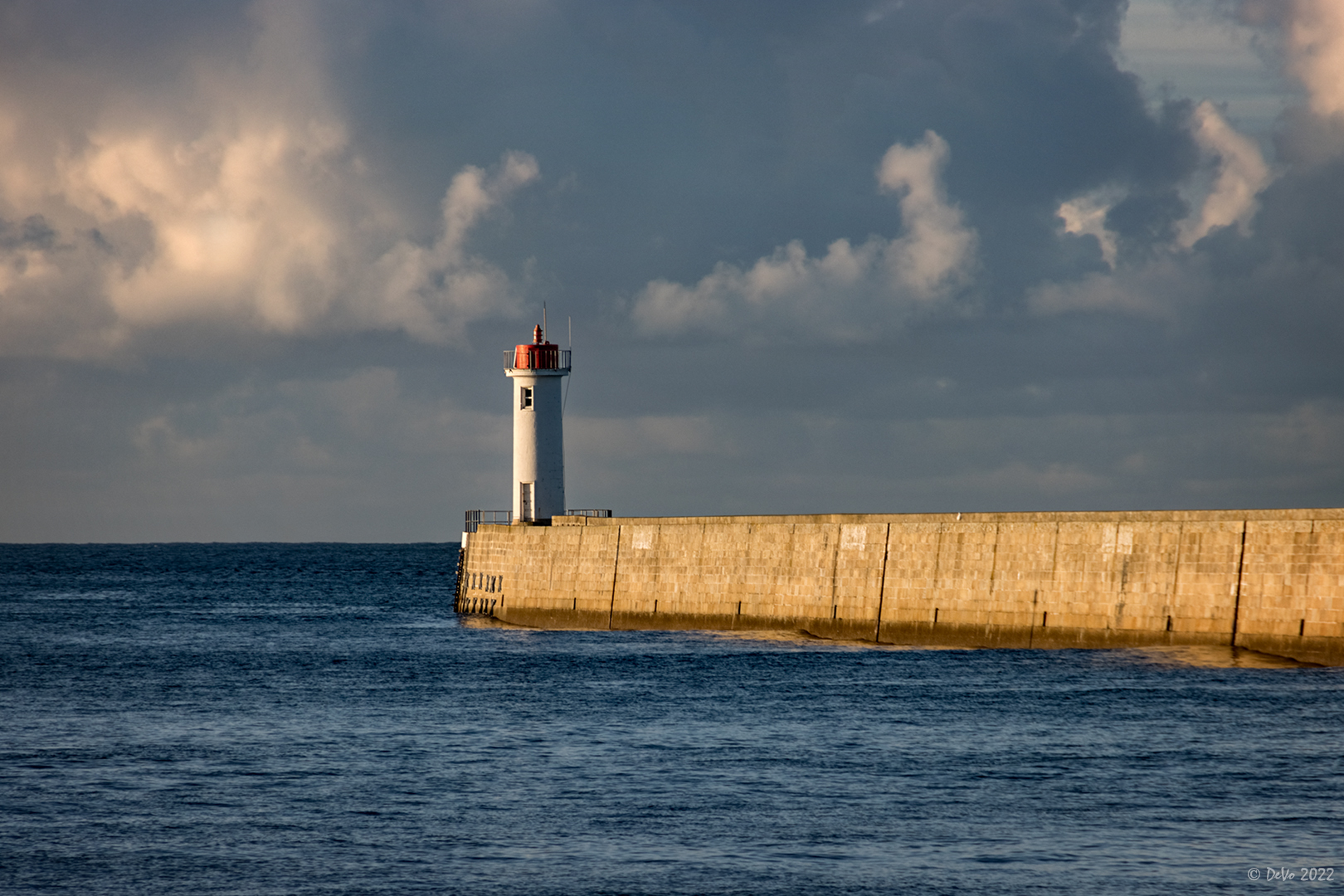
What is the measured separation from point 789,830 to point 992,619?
1922 centimetres

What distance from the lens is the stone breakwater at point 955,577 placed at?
2991 cm

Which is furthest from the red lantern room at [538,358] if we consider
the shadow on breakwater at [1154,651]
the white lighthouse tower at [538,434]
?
the shadow on breakwater at [1154,651]

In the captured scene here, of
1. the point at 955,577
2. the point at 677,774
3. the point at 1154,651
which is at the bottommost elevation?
the point at 677,774

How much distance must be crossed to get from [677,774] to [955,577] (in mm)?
17121

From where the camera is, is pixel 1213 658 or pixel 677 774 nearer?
pixel 677 774

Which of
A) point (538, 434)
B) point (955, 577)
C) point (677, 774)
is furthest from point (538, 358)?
point (677, 774)

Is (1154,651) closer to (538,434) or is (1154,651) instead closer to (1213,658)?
(1213,658)

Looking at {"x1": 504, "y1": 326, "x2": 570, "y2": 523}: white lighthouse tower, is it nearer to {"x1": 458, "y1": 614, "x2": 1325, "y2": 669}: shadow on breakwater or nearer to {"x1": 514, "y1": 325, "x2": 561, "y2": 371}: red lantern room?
{"x1": 514, "y1": 325, "x2": 561, "y2": 371}: red lantern room

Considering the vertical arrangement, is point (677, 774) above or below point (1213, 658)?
below

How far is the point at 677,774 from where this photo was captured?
68.7 ft

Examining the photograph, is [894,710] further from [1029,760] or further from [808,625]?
[808,625]

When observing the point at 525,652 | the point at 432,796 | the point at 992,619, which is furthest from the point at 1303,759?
the point at 525,652

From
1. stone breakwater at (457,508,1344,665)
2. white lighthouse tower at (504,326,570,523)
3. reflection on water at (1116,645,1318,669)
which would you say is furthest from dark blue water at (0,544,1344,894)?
white lighthouse tower at (504,326,570,523)

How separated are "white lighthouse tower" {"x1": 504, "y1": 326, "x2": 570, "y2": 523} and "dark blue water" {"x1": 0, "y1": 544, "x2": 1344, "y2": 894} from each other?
47.7 ft
